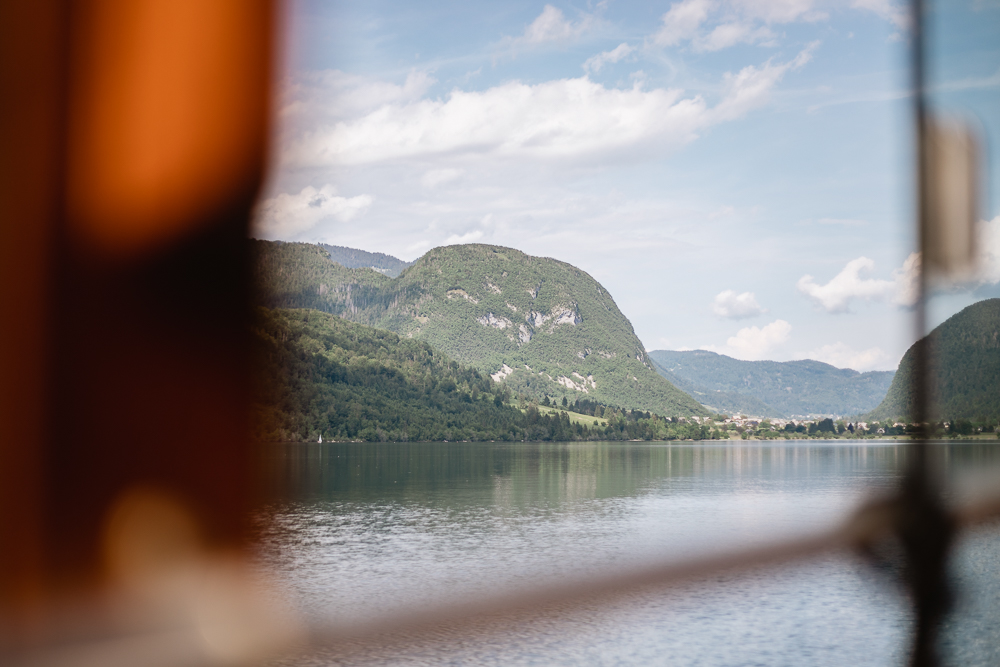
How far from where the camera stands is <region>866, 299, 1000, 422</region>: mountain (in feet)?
238

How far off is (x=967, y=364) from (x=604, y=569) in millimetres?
81666

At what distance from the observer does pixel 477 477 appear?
75.9 m

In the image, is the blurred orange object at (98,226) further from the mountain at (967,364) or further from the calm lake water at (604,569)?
the mountain at (967,364)

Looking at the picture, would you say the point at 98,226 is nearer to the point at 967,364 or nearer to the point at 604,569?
the point at 604,569

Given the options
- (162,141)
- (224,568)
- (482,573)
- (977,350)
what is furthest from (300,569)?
(977,350)

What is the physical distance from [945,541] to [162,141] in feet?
153

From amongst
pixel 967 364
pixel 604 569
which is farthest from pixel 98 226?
pixel 967 364

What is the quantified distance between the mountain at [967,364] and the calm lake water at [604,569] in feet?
48.2

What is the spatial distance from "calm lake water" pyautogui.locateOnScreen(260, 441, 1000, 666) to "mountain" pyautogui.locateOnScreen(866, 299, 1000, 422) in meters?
14.7

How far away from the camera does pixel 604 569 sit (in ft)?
97.7

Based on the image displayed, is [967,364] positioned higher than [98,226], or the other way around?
[98,226]

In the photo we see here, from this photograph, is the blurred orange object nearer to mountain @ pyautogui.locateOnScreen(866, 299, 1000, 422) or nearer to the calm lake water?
the calm lake water

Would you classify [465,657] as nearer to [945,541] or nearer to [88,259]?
[945,541]

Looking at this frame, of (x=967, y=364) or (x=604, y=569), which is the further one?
(x=967, y=364)
